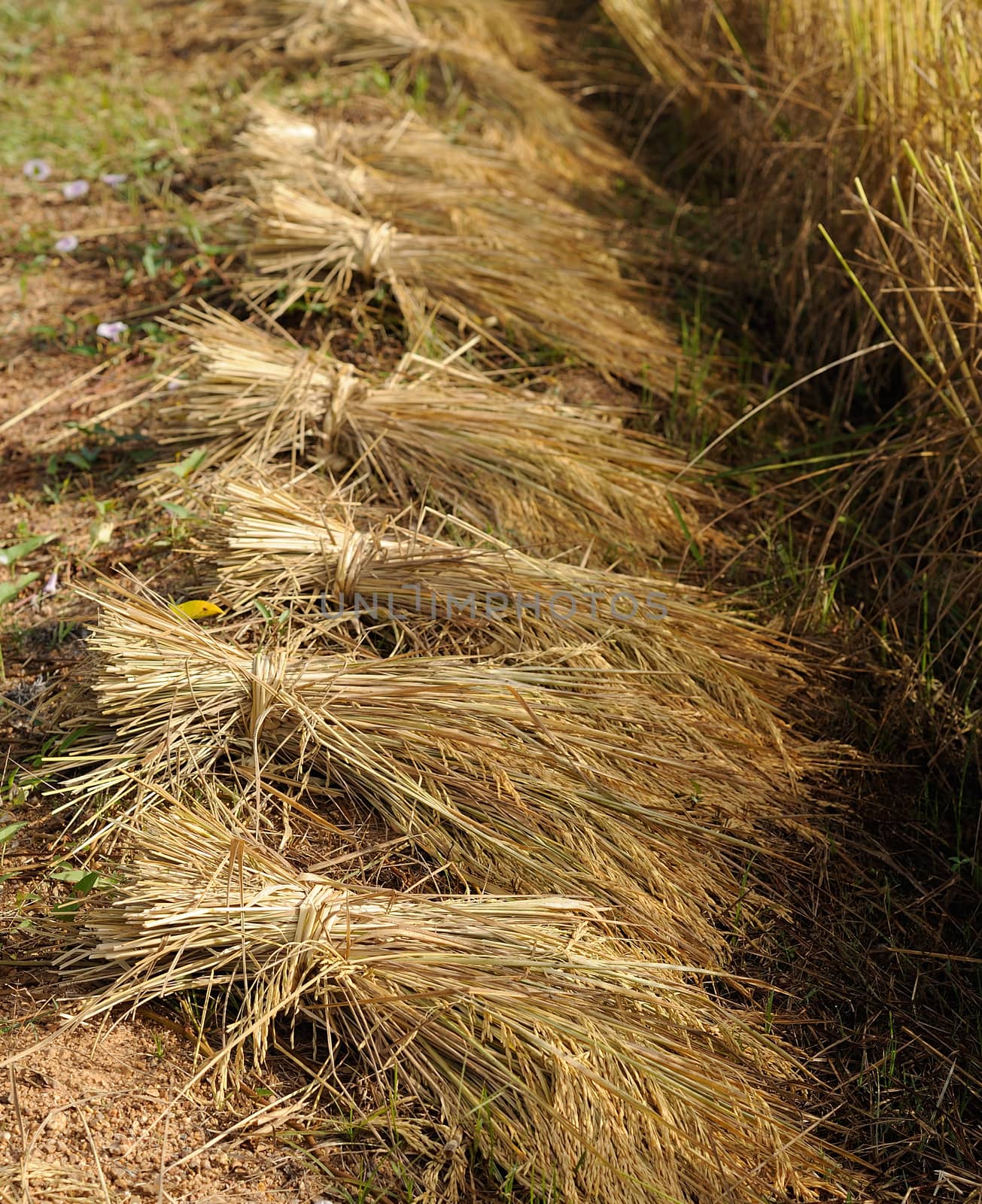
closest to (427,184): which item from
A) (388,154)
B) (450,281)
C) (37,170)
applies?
(388,154)

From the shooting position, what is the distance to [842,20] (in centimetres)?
233

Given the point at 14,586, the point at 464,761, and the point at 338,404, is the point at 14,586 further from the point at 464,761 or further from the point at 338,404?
the point at 464,761

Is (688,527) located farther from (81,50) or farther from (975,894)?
(81,50)

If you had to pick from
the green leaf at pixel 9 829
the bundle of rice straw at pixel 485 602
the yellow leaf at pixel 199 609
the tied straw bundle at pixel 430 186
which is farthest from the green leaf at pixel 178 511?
the tied straw bundle at pixel 430 186

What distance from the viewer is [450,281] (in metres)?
2.44

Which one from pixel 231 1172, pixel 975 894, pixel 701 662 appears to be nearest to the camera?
pixel 231 1172

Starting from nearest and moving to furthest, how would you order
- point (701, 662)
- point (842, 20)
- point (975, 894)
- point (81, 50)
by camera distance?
point (975, 894) → point (701, 662) → point (842, 20) → point (81, 50)

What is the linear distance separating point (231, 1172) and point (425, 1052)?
233 mm

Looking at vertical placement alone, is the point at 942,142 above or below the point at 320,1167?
above

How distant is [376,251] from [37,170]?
107cm

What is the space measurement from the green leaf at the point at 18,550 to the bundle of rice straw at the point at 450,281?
677 millimetres

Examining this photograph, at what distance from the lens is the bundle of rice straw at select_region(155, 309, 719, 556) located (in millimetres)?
2012

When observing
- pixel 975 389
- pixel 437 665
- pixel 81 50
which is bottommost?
pixel 81 50

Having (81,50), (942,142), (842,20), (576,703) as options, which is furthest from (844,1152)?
(81,50)
